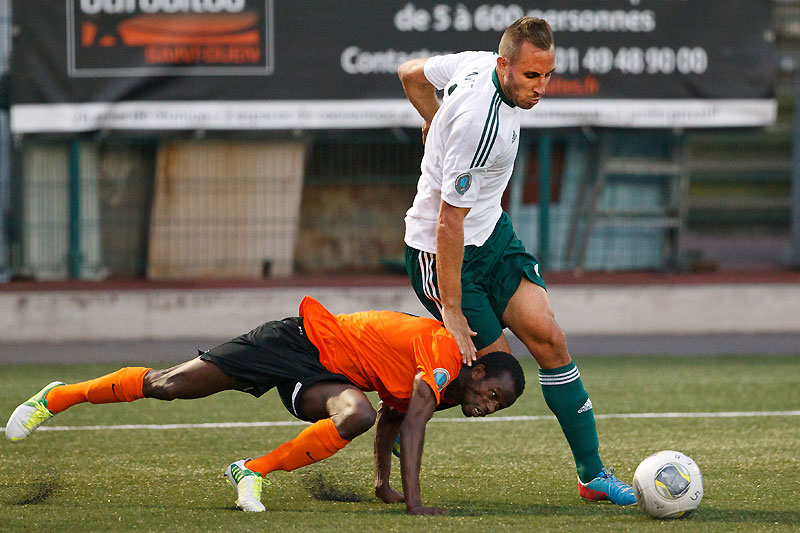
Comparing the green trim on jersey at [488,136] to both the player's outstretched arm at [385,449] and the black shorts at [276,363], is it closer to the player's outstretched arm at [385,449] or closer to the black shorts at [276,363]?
the black shorts at [276,363]

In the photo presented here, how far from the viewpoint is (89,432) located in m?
6.56

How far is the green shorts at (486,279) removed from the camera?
4809 millimetres

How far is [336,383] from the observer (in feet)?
15.7

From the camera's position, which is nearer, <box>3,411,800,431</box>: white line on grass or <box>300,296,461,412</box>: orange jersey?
<box>300,296,461,412</box>: orange jersey

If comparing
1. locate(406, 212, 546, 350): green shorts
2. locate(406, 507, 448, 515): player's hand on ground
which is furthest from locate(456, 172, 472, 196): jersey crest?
locate(406, 507, 448, 515): player's hand on ground

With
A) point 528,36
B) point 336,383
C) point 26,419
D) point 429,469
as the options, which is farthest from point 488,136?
point 26,419

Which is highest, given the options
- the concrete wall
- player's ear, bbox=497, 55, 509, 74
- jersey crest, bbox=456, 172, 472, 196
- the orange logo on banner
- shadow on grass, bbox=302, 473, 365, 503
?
the orange logo on banner

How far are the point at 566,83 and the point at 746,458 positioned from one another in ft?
21.7

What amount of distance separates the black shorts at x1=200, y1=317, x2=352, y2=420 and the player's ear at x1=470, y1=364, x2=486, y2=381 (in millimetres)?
568

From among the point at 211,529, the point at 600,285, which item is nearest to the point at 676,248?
the point at 600,285

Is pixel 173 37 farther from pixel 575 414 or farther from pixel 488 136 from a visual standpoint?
pixel 575 414

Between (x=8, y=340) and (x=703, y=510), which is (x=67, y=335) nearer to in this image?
(x=8, y=340)

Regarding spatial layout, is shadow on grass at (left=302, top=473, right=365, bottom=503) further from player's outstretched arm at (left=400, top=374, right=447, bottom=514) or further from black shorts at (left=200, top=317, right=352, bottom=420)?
player's outstretched arm at (left=400, top=374, right=447, bottom=514)

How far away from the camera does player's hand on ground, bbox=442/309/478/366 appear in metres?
4.62
